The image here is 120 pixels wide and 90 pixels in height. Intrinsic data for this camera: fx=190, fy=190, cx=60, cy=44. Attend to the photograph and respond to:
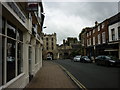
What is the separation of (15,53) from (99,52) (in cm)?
3083

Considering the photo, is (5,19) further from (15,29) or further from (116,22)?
(116,22)

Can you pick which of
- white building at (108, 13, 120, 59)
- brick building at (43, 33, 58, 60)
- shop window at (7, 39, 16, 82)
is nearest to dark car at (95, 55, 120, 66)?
white building at (108, 13, 120, 59)

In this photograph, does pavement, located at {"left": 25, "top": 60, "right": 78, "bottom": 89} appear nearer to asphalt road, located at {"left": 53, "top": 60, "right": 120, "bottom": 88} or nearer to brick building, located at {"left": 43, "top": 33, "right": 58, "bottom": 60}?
asphalt road, located at {"left": 53, "top": 60, "right": 120, "bottom": 88}

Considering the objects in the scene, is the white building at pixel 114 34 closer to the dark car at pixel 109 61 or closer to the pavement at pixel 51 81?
the dark car at pixel 109 61

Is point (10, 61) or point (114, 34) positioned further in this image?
point (114, 34)

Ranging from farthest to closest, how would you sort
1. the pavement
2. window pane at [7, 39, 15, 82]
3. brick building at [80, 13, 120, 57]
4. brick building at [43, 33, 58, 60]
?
brick building at [43, 33, 58, 60], brick building at [80, 13, 120, 57], the pavement, window pane at [7, 39, 15, 82]

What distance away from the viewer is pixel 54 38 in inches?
3529

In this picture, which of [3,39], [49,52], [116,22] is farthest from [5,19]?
[49,52]

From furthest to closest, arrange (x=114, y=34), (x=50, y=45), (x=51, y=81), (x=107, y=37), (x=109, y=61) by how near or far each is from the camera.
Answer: (x=50, y=45)
(x=107, y=37)
(x=114, y=34)
(x=109, y=61)
(x=51, y=81)

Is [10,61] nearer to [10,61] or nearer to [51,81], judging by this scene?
[10,61]

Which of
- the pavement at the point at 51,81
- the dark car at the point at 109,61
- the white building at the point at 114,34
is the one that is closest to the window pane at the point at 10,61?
the pavement at the point at 51,81

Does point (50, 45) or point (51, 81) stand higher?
point (50, 45)

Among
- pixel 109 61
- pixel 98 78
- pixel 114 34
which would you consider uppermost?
pixel 114 34

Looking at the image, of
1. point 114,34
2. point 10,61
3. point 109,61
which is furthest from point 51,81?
point 114,34
